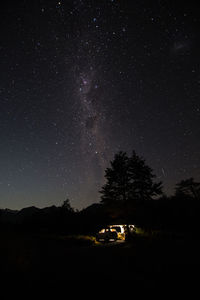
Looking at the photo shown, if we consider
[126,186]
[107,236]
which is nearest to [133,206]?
[126,186]

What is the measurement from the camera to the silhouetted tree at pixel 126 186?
2345 centimetres

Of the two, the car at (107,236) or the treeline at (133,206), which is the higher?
the treeline at (133,206)

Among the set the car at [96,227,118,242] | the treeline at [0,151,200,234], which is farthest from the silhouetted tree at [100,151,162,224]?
the car at [96,227,118,242]

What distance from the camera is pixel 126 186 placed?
24062mm

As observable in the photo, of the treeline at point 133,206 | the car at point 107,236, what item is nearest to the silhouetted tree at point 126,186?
the treeline at point 133,206

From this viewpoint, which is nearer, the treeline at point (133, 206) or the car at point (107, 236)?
the car at point (107, 236)

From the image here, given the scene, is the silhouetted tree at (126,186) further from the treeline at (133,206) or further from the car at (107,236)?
the car at (107,236)

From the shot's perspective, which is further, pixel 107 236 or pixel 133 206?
pixel 133 206

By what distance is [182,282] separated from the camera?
4.43 m

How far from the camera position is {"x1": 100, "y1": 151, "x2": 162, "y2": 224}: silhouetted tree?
76.9 feet

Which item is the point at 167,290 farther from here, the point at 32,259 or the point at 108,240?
the point at 108,240

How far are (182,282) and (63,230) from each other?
22.5m

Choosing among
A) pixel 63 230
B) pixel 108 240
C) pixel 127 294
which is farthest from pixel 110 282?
pixel 63 230

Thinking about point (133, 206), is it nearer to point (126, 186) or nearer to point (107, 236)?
point (126, 186)
